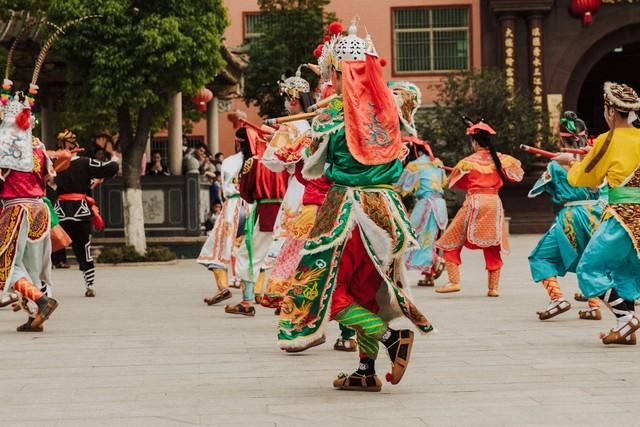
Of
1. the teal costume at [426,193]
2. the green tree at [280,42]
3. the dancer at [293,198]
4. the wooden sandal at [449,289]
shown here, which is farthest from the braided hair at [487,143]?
the green tree at [280,42]

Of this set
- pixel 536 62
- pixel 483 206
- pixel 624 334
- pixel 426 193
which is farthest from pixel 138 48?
pixel 536 62

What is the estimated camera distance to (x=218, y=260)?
41.1 feet

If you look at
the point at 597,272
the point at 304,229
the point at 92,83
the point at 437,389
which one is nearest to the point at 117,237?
the point at 92,83

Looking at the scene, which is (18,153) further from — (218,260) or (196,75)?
(196,75)

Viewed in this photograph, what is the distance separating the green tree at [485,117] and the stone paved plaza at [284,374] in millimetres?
18599

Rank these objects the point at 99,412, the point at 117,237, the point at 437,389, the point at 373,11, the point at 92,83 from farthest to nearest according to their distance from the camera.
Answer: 1. the point at 373,11
2. the point at 117,237
3. the point at 92,83
4. the point at 437,389
5. the point at 99,412

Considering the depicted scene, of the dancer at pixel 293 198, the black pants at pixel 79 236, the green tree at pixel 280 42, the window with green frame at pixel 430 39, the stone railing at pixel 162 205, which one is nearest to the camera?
the dancer at pixel 293 198

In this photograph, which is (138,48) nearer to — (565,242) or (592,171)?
(565,242)

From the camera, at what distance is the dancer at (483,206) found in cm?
1357

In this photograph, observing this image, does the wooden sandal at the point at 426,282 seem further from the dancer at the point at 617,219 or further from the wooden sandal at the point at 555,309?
the dancer at the point at 617,219

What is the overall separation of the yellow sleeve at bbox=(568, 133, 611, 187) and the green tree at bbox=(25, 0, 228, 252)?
39.2 ft

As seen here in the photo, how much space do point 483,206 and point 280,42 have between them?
18897mm

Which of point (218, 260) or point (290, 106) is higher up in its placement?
point (290, 106)

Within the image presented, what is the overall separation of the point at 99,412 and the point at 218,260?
20.7 feet
